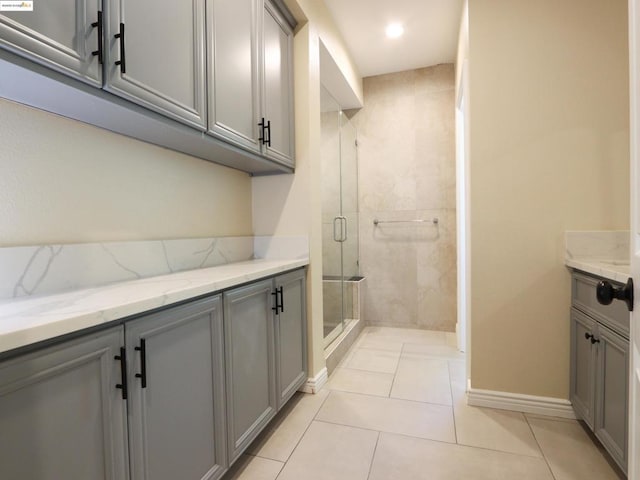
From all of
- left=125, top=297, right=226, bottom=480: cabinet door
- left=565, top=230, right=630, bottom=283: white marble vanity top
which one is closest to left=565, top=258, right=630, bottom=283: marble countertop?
left=565, top=230, right=630, bottom=283: white marble vanity top

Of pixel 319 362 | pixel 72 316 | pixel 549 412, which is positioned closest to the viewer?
pixel 72 316

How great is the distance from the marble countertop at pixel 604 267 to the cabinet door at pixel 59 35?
1938 mm

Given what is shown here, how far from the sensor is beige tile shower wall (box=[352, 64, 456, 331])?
349 cm

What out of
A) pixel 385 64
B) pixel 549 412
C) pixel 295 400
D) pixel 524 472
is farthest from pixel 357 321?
pixel 385 64

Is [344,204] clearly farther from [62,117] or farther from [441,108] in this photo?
[62,117]

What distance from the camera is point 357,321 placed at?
3.44 m

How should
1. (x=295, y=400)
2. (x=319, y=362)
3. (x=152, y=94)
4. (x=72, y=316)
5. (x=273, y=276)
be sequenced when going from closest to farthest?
1. (x=72, y=316)
2. (x=152, y=94)
3. (x=273, y=276)
4. (x=295, y=400)
5. (x=319, y=362)

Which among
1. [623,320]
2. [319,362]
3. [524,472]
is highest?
[623,320]

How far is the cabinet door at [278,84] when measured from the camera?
1890mm

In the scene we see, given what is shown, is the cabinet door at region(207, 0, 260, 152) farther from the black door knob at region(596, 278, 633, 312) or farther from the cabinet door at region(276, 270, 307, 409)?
the black door knob at region(596, 278, 633, 312)

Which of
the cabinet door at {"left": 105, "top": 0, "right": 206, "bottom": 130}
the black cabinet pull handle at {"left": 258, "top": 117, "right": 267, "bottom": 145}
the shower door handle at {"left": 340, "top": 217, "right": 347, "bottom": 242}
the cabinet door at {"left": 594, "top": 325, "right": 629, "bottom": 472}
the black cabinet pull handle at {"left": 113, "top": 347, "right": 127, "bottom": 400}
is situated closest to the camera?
the black cabinet pull handle at {"left": 113, "top": 347, "right": 127, "bottom": 400}

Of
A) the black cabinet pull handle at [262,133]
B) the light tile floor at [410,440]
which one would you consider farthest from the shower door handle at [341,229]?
the black cabinet pull handle at [262,133]

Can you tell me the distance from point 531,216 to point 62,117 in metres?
2.28

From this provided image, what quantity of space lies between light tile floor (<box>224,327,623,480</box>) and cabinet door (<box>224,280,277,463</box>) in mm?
195
